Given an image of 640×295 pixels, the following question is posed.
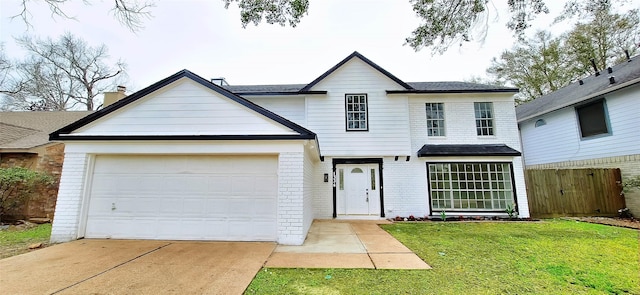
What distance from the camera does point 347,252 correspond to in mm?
5094

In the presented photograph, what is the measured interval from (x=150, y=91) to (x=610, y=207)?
16127 mm

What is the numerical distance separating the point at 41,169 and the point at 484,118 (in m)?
17.2

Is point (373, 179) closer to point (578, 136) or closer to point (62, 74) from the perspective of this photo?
point (578, 136)

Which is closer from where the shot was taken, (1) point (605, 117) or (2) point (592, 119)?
(1) point (605, 117)

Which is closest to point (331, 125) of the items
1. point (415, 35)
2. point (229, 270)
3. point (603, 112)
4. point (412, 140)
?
point (412, 140)

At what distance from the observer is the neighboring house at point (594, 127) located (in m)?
9.05

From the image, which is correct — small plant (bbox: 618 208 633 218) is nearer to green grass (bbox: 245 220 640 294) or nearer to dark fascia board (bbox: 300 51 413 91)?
green grass (bbox: 245 220 640 294)

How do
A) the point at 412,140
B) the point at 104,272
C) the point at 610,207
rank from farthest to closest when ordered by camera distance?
the point at 412,140
the point at 610,207
the point at 104,272

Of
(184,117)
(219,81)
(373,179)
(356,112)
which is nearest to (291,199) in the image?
(184,117)

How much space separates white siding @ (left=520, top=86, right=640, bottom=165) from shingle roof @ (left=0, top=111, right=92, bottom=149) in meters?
21.5

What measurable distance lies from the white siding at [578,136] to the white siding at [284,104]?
11.8 meters

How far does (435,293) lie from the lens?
3189mm

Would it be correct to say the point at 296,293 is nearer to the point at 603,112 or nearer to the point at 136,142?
the point at 136,142

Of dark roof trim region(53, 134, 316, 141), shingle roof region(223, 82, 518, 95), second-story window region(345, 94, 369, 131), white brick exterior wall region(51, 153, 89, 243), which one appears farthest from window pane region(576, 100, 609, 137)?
white brick exterior wall region(51, 153, 89, 243)
